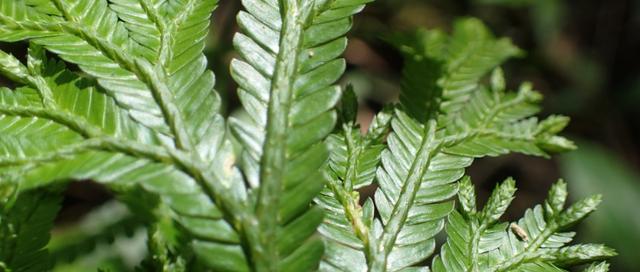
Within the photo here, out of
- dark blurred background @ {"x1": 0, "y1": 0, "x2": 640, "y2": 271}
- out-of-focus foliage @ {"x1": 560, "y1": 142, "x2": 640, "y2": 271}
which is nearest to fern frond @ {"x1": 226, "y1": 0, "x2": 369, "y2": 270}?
dark blurred background @ {"x1": 0, "y1": 0, "x2": 640, "y2": 271}

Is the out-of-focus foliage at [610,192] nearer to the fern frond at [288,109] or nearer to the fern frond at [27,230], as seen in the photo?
the fern frond at [288,109]

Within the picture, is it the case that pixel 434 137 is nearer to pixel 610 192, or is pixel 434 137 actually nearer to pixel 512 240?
pixel 512 240

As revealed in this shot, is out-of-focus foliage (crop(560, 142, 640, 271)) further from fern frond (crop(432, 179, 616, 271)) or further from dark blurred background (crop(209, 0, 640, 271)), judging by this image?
fern frond (crop(432, 179, 616, 271))

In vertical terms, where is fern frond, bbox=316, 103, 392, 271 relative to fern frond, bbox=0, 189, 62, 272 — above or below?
above

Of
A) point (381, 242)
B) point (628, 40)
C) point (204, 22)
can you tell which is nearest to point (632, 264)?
point (628, 40)

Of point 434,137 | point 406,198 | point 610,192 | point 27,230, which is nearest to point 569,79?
point 610,192

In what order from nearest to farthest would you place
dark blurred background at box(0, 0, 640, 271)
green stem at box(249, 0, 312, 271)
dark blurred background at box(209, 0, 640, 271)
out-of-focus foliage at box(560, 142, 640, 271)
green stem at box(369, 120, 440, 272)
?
green stem at box(249, 0, 312, 271) → green stem at box(369, 120, 440, 272) → out-of-focus foliage at box(560, 142, 640, 271) → dark blurred background at box(0, 0, 640, 271) → dark blurred background at box(209, 0, 640, 271)
